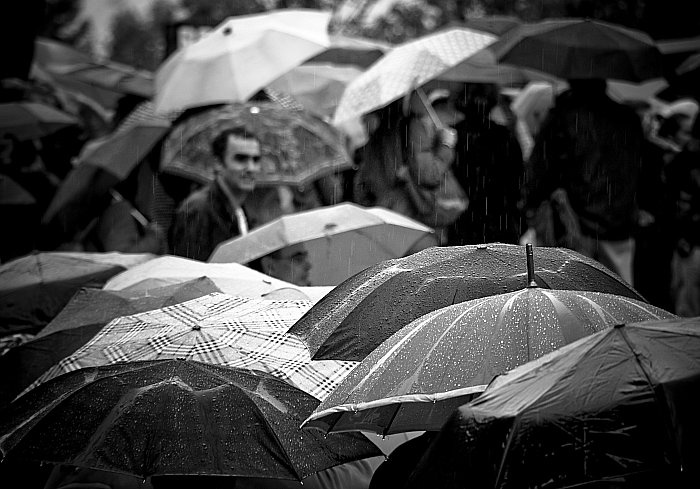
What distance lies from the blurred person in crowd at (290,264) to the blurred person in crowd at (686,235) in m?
3.52

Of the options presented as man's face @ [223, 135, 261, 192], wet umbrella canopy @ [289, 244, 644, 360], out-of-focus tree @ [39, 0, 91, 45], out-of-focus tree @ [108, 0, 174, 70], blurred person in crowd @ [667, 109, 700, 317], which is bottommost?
out-of-focus tree @ [108, 0, 174, 70]

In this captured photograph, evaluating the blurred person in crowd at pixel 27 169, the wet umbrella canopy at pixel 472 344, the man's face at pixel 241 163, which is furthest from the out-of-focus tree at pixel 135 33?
the wet umbrella canopy at pixel 472 344

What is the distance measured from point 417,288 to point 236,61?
6.38 meters

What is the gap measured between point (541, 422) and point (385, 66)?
6.89 metres

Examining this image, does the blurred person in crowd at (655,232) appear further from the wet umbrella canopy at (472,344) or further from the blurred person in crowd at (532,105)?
Answer: the wet umbrella canopy at (472,344)

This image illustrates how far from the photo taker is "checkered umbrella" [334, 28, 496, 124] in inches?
371

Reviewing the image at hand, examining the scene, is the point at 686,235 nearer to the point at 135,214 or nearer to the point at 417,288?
the point at 135,214

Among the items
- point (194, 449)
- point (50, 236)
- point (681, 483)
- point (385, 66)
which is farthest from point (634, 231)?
point (681, 483)

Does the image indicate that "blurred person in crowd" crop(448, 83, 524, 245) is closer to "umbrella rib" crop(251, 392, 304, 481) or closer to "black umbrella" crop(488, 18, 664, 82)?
"black umbrella" crop(488, 18, 664, 82)

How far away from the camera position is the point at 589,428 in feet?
10.8

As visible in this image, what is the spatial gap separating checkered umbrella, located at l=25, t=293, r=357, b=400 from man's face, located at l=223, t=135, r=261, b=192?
10.6 ft

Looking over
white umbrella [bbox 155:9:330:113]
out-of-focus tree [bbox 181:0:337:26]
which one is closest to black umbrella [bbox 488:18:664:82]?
white umbrella [bbox 155:9:330:113]

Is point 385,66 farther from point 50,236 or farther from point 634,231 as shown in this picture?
point 50,236

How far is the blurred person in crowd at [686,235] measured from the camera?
9.71 m
